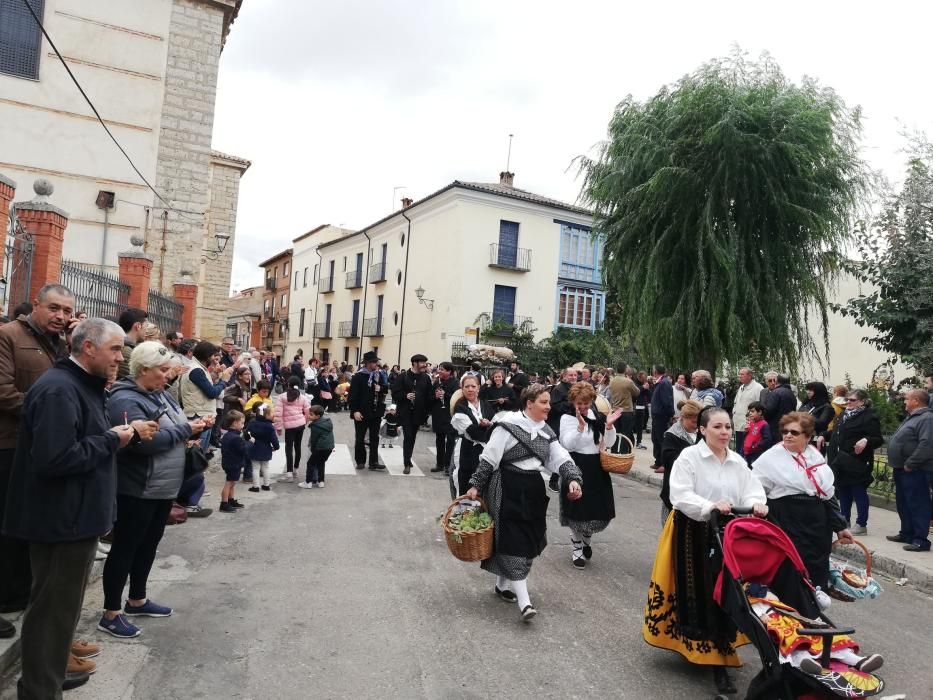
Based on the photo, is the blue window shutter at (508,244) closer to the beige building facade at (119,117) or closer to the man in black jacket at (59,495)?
the beige building facade at (119,117)

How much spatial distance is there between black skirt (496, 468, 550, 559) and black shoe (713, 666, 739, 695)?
5.11 ft

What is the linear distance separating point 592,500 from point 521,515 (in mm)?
1713

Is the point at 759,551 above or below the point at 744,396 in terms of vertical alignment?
below

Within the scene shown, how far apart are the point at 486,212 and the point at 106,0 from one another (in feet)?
59.3

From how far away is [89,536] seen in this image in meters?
3.39

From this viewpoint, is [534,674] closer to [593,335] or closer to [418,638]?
[418,638]

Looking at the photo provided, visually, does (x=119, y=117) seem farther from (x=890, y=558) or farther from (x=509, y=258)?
(x=890, y=558)

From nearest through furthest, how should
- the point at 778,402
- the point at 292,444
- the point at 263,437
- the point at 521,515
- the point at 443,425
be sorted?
the point at 521,515
the point at 263,437
the point at 292,444
the point at 778,402
the point at 443,425

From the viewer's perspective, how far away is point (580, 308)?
119ft

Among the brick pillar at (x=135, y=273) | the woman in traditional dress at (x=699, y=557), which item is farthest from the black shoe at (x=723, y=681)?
the brick pillar at (x=135, y=273)

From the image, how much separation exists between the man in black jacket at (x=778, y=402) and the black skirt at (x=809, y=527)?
20.7ft

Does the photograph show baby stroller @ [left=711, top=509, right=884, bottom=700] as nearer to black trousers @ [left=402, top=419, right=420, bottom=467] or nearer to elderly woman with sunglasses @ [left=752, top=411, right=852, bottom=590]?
elderly woman with sunglasses @ [left=752, top=411, right=852, bottom=590]

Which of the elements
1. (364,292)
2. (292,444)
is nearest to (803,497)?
(292,444)

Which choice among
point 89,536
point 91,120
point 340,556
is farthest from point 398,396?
point 91,120
